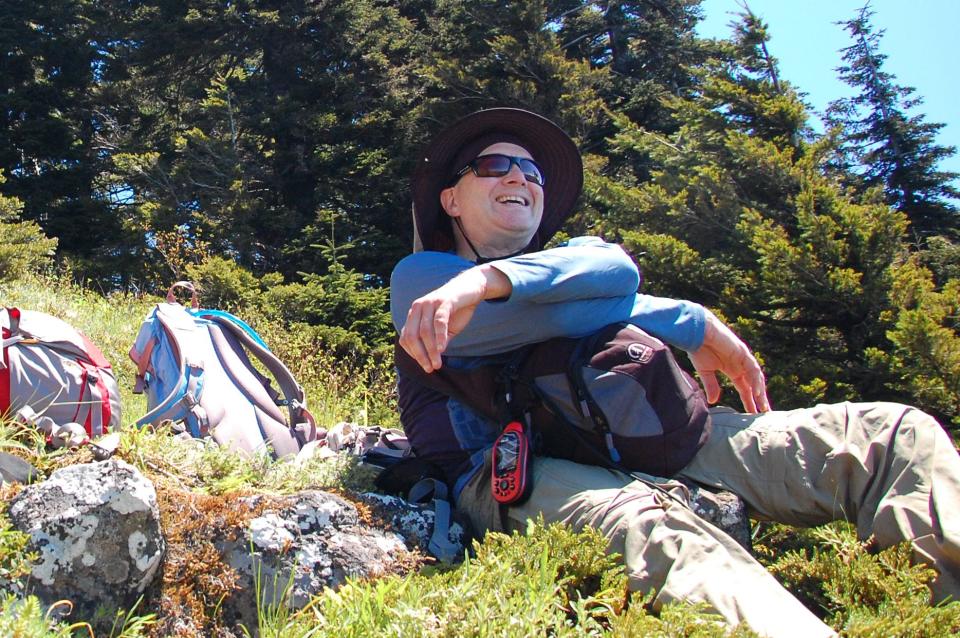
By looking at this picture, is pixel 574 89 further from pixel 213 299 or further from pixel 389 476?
pixel 389 476

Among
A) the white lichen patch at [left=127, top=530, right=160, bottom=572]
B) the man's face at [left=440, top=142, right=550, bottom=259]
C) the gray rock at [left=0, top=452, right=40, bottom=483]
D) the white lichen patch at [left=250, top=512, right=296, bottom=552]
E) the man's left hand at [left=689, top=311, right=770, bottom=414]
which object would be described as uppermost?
the man's face at [left=440, top=142, right=550, bottom=259]

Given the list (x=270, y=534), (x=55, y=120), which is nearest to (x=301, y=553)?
(x=270, y=534)

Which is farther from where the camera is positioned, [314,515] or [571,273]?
[571,273]

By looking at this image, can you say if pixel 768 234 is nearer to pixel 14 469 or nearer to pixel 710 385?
pixel 710 385

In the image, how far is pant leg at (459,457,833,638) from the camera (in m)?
1.76

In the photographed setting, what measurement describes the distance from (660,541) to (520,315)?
3.01 ft

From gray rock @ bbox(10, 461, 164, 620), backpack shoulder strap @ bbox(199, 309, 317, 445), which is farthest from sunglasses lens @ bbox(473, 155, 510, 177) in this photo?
gray rock @ bbox(10, 461, 164, 620)

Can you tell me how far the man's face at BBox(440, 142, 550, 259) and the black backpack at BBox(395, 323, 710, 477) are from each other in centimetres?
67

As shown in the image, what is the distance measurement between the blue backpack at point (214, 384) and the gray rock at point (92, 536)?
147 cm

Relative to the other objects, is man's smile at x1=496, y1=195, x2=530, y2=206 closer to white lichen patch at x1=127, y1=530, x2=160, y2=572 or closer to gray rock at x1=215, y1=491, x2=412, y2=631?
gray rock at x1=215, y1=491, x2=412, y2=631

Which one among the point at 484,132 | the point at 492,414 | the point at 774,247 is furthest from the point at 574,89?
Result: the point at 492,414

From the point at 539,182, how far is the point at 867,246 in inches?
190

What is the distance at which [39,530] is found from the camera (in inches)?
73.8

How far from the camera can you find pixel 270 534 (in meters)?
2.15
